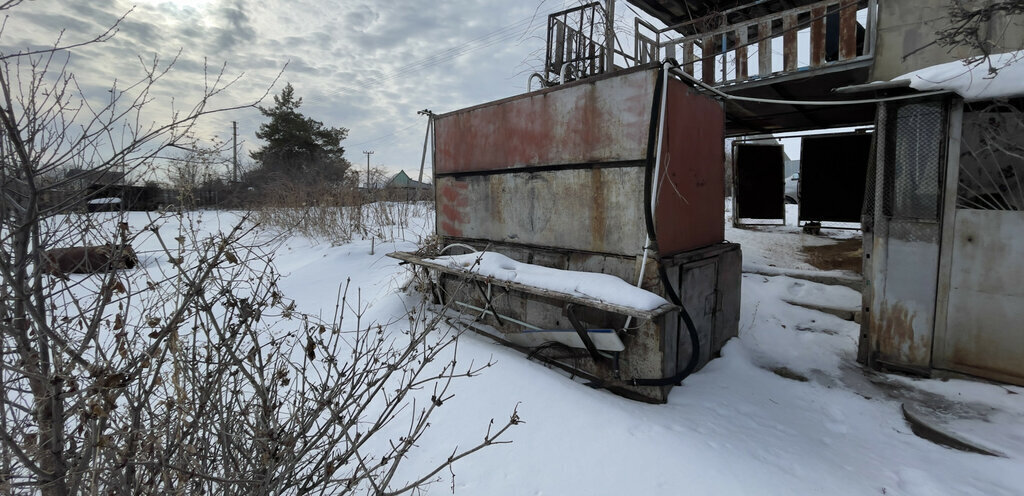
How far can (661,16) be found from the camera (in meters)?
8.41

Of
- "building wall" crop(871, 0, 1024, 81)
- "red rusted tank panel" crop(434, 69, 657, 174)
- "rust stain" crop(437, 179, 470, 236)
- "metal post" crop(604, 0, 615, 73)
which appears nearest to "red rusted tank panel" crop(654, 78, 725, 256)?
"red rusted tank panel" crop(434, 69, 657, 174)

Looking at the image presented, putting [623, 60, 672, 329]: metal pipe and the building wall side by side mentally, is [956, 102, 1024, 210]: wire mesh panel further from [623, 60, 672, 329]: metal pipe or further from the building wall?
[623, 60, 672, 329]: metal pipe

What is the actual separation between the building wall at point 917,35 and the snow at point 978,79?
819 mm

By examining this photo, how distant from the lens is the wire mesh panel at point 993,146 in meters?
Result: 3.56

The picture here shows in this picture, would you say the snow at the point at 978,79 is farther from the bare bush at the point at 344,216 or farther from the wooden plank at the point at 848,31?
the bare bush at the point at 344,216

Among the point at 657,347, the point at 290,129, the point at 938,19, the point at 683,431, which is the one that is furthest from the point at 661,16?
A: the point at 290,129

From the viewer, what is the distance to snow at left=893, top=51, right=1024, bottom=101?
3275 millimetres

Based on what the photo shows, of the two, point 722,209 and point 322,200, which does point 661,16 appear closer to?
point 722,209

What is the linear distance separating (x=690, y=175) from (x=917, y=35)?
10.9ft

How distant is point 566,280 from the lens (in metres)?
3.56

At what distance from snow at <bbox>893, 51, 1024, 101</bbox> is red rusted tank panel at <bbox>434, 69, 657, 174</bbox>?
232 centimetres

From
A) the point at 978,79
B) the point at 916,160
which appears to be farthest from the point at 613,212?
the point at 978,79

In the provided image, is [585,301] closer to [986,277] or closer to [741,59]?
[986,277]

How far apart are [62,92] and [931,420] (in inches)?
211
